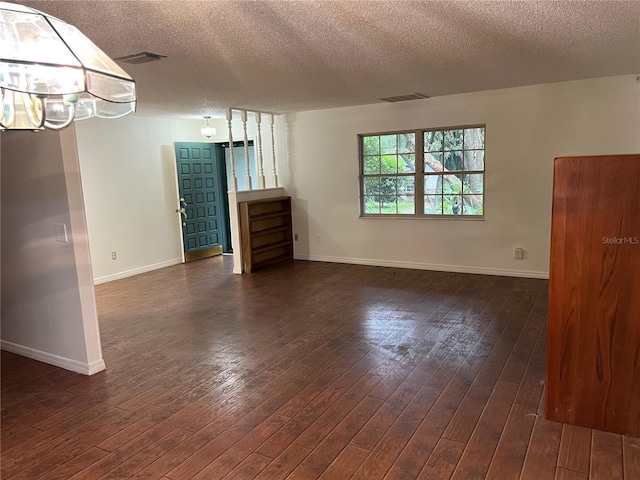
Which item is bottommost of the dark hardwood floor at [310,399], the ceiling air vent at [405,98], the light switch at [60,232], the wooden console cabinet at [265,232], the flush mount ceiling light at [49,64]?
the dark hardwood floor at [310,399]

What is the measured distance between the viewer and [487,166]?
5762 millimetres

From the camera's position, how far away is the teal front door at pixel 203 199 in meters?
7.41

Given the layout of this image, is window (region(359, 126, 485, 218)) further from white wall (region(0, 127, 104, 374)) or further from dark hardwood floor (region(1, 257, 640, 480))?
white wall (region(0, 127, 104, 374))

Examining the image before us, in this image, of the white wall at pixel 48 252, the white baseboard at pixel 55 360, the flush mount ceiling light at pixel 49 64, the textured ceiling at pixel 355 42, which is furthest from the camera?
the white baseboard at pixel 55 360

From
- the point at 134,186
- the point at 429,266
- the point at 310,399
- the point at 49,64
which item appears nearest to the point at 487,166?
the point at 429,266

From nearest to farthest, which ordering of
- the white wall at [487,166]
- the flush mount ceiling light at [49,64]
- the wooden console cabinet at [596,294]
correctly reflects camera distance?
1. the flush mount ceiling light at [49,64]
2. the wooden console cabinet at [596,294]
3. the white wall at [487,166]

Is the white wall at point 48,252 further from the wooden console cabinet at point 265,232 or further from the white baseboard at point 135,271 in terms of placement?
the wooden console cabinet at point 265,232

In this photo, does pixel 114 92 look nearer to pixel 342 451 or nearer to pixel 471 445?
pixel 342 451

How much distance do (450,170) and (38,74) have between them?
5.22 metres

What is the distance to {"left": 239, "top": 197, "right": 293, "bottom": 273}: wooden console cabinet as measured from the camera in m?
6.57

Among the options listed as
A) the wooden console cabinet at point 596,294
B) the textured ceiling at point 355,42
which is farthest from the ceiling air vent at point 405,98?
the wooden console cabinet at point 596,294

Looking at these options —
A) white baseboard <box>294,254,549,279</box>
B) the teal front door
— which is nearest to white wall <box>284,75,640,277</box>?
white baseboard <box>294,254,549,279</box>

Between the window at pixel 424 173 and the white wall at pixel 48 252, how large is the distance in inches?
170

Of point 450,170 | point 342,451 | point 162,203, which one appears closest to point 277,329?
point 342,451
